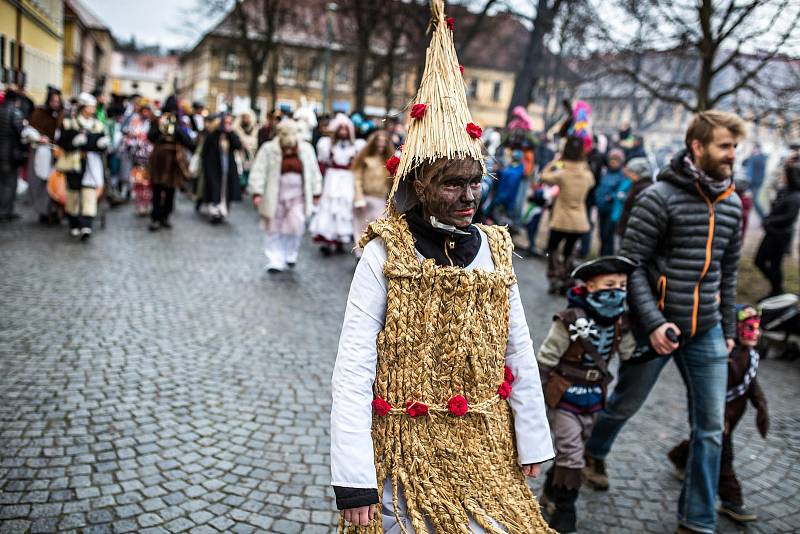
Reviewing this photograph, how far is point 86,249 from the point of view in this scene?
31.7 ft

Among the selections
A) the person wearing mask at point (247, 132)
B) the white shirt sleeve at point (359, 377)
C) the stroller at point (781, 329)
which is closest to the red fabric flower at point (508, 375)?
the white shirt sleeve at point (359, 377)

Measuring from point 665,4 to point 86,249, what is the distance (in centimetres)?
924

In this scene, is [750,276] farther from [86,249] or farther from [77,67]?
[77,67]

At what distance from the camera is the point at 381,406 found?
7.14ft

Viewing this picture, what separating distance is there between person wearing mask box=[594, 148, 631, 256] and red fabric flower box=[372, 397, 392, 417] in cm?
910

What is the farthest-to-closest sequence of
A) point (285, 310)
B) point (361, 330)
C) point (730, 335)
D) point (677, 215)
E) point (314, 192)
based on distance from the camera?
point (314, 192) → point (285, 310) → point (730, 335) → point (677, 215) → point (361, 330)

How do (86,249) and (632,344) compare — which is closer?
(632,344)

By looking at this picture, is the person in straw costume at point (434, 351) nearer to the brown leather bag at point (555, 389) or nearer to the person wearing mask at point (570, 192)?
the brown leather bag at point (555, 389)

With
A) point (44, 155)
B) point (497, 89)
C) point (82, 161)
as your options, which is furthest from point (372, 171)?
point (497, 89)

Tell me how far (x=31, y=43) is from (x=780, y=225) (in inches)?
1270

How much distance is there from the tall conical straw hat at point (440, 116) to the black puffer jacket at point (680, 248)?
168 centimetres

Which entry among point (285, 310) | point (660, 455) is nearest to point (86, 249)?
point (285, 310)

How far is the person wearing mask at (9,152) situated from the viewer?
10.9 m

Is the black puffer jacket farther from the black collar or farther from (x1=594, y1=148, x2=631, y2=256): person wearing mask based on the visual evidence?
(x1=594, y1=148, x2=631, y2=256): person wearing mask
